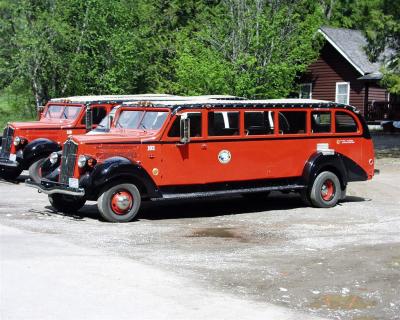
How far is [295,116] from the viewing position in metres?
14.7

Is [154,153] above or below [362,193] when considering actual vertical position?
above

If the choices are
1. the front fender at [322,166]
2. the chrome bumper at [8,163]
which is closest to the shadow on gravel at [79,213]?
the chrome bumper at [8,163]

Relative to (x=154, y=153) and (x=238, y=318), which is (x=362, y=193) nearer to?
(x=154, y=153)

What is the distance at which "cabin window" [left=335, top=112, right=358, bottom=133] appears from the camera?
50.2ft

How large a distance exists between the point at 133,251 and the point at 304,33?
24843 millimetres

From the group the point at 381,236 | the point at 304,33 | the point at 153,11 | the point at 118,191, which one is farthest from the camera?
the point at 153,11

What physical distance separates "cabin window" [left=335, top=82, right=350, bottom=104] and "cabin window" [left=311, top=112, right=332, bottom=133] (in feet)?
92.8

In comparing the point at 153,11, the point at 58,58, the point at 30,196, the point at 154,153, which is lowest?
the point at 30,196

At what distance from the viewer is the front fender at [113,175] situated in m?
12.3

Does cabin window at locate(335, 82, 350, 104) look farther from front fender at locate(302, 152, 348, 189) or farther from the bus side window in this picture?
front fender at locate(302, 152, 348, 189)

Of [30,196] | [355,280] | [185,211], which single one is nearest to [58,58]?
[30,196]

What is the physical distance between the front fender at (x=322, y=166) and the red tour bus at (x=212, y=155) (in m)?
0.02

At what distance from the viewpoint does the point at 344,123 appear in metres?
15.4

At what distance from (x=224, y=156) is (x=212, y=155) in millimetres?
270
